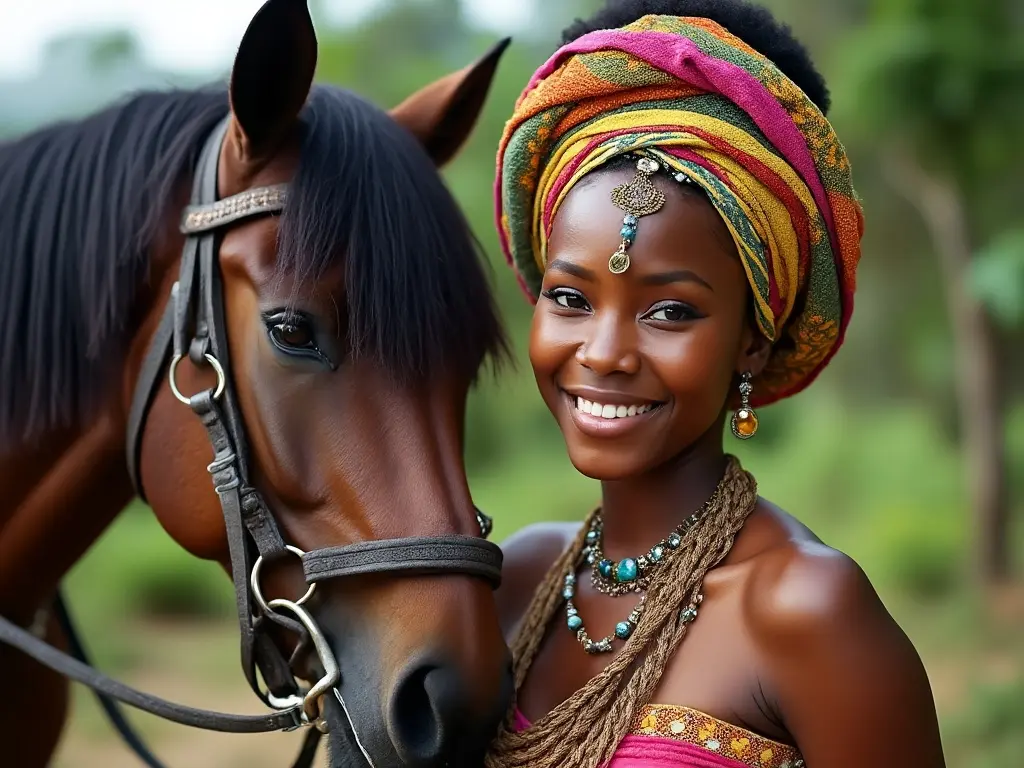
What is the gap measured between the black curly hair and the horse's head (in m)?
0.43

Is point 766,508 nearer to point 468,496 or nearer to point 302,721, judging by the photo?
point 468,496

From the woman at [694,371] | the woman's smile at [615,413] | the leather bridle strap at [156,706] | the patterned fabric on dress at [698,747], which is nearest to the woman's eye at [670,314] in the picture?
the woman at [694,371]

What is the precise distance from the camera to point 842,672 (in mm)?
1198

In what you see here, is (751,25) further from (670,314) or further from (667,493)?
(667,493)

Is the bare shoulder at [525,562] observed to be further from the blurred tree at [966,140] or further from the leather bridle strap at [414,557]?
the blurred tree at [966,140]

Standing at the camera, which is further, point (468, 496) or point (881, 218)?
point (881, 218)

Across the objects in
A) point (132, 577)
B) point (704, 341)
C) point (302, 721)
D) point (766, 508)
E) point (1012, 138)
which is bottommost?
point (132, 577)

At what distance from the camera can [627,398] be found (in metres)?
1.33

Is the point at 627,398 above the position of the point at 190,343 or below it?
above

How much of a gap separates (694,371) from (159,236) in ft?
3.11

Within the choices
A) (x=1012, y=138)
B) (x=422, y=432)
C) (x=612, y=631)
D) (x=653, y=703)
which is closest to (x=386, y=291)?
(x=422, y=432)

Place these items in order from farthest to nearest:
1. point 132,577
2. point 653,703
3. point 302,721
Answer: point 132,577 < point 302,721 < point 653,703

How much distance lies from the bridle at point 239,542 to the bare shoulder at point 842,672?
0.43m

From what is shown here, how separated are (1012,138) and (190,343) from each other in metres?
4.17
